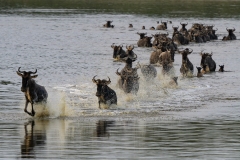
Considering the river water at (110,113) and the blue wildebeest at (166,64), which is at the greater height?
the blue wildebeest at (166,64)

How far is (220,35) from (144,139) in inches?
1668

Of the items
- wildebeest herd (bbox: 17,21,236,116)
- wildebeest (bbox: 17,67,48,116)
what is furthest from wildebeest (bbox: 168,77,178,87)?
wildebeest (bbox: 17,67,48,116)

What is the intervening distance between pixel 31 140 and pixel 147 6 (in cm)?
7964

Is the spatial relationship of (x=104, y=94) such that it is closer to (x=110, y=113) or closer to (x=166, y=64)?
(x=110, y=113)

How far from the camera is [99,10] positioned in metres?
90.8

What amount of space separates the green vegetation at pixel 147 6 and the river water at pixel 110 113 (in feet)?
122

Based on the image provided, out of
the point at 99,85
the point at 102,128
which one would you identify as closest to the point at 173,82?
the point at 99,85

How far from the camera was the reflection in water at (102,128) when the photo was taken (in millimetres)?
19688

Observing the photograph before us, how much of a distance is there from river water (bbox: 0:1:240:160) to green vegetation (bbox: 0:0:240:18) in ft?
122

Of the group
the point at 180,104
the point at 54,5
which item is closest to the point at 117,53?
the point at 180,104

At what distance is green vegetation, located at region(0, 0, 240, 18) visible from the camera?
3401 inches

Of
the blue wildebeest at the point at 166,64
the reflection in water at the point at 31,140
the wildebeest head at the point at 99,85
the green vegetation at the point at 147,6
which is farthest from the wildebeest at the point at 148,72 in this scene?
the green vegetation at the point at 147,6

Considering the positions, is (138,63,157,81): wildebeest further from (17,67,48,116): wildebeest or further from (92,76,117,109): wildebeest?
(17,67,48,116): wildebeest

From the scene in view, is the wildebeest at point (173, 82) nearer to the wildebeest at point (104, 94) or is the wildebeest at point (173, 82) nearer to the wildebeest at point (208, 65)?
the wildebeest at point (104, 94)
